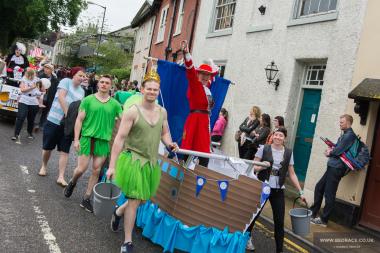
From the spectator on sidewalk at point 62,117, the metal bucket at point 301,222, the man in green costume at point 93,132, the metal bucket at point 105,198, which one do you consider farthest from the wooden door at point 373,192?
the spectator on sidewalk at point 62,117

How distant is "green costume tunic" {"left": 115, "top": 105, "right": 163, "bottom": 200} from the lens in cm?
462

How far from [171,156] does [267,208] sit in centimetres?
375

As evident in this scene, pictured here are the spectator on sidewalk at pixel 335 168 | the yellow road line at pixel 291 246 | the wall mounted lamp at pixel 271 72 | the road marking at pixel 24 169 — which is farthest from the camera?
the wall mounted lamp at pixel 271 72

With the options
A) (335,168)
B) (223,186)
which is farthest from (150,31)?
(223,186)

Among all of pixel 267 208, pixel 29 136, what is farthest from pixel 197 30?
pixel 267 208

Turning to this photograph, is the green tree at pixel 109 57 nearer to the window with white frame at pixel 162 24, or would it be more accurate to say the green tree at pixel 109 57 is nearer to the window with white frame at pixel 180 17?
the window with white frame at pixel 162 24

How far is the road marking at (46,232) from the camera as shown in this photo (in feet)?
15.0

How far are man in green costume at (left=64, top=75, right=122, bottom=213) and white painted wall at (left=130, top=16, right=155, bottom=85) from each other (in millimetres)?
20091

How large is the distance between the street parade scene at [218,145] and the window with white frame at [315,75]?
5 cm

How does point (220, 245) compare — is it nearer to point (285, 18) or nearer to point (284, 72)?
point (284, 72)

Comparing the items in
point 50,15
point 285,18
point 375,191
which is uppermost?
point 50,15

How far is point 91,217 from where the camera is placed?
587 cm

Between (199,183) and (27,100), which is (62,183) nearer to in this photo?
(199,183)

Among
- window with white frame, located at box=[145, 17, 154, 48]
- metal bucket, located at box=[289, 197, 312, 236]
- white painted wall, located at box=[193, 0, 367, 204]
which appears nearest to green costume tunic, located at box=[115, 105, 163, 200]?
metal bucket, located at box=[289, 197, 312, 236]
